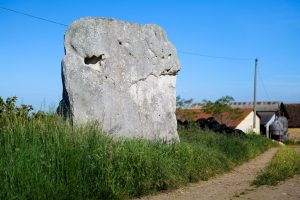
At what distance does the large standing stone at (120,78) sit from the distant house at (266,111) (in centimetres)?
3450

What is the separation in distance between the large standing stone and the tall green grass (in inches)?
36.4

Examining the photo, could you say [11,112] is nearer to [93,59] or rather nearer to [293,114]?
[93,59]

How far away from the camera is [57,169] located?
270 inches

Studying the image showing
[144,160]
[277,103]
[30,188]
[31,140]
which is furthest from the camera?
[277,103]

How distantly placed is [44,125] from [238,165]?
23.9ft

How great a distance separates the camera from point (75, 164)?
23.2 ft

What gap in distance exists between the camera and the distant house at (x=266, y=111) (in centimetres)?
4484

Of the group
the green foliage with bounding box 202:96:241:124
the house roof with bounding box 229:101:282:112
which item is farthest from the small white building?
the house roof with bounding box 229:101:282:112

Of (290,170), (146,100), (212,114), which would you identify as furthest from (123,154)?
(212,114)

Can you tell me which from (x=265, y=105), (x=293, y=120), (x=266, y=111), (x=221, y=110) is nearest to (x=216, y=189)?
(x=221, y=110)

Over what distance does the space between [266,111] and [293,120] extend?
672cm

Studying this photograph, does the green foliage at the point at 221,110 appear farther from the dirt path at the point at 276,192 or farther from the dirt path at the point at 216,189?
the dirt path at the point at 276,192

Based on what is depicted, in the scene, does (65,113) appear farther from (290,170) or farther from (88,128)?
(290,170)

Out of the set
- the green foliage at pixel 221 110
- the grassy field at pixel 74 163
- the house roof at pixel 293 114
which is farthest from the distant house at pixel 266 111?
the grassy field at pixel 74 163
